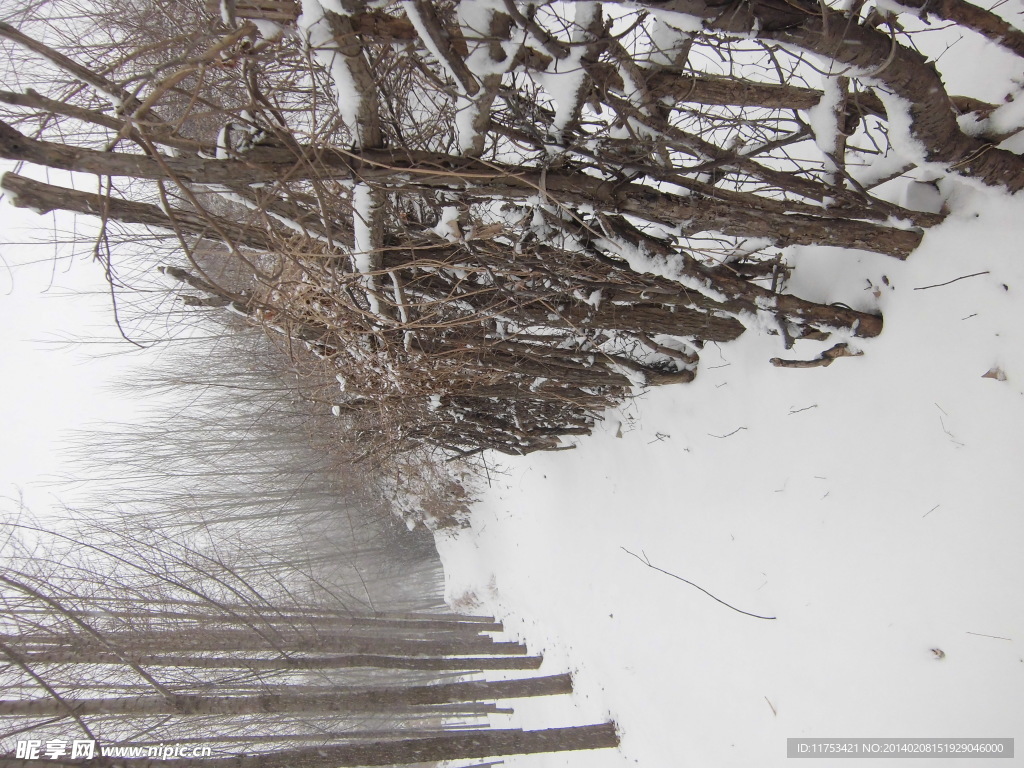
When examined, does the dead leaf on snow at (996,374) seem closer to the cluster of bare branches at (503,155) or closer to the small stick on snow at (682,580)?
the cluster of bare branches at (503,155)

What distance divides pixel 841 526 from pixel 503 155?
78.5 inches

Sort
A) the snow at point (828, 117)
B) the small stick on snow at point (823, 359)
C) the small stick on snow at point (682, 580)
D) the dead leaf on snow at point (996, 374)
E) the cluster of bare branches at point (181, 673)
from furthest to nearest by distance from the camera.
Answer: the cluster of bare branches at point (181, 673)
the small stick on snow at point (682, 580)
the small stick on snow at point (823, 359)
the dead leaf on snow at point (996, 374)
the snow at point (828, 117)

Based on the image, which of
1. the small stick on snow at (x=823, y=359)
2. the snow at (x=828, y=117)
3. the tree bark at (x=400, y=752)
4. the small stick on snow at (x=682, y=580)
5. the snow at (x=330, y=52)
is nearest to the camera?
the snow at (x=330, y=52)

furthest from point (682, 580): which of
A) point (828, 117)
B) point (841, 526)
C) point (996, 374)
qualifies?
point (828, 117)

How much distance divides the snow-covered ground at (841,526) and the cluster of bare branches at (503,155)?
0.20 m

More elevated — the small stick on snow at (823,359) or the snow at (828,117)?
the snow at (828,117)

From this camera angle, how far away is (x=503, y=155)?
197 centimetres

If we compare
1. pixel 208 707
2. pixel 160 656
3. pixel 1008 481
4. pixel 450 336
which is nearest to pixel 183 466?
pixel 160 656

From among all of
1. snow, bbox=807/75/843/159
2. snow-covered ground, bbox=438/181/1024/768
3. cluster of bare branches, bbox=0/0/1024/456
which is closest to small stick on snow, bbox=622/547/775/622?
snow-covered ground, bbox=438/181/1024/768

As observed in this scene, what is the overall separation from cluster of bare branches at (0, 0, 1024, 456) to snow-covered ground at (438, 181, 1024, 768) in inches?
7.7

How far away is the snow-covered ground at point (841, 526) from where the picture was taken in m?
1.79

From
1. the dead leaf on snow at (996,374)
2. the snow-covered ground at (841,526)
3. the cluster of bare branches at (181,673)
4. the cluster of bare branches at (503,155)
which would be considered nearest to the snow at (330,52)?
the cluster of bare branches at (503,155)

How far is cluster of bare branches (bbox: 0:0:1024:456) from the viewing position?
4.15ft

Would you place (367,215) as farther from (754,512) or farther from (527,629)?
(527,629)
